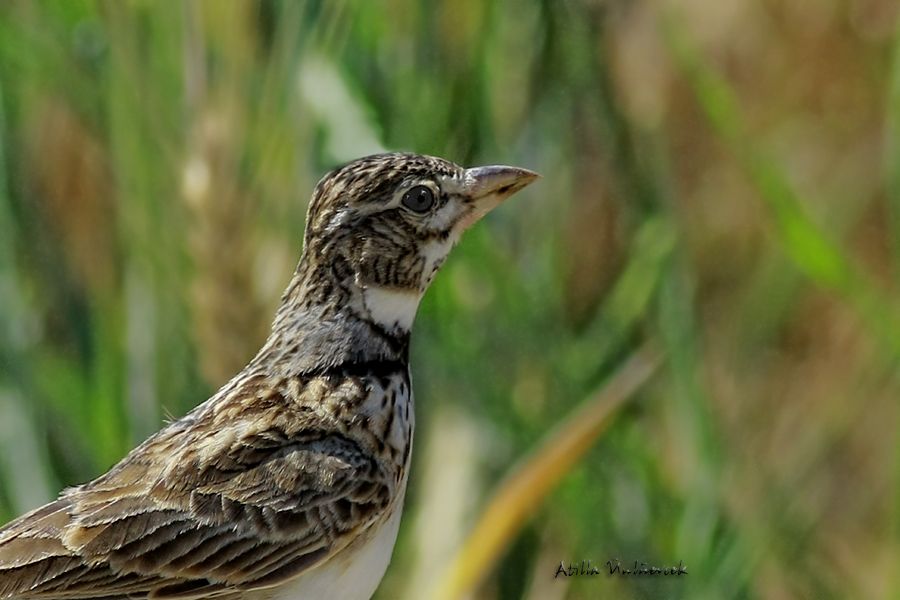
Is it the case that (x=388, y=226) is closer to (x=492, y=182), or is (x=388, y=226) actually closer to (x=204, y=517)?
(x=492, y=182)

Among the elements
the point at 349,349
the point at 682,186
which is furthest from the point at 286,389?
the point at 682,186

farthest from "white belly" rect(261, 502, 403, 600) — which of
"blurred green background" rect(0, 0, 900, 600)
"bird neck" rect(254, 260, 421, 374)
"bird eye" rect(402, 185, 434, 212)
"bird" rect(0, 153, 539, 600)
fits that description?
"bird eye" rect(402, 185, 434, 212)

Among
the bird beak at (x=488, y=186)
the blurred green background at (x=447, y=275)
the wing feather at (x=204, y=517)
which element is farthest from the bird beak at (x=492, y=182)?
the wing feather at (x=204, y=517)

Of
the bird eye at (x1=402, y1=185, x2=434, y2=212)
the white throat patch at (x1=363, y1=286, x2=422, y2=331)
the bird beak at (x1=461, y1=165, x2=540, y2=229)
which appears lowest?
the white throat patch at (x1=363, y1=286, x2=422, y2=331)

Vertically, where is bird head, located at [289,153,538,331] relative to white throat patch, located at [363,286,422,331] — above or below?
above

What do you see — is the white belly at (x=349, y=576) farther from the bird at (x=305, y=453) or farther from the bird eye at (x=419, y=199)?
the bird eye at (x=419, y=199)

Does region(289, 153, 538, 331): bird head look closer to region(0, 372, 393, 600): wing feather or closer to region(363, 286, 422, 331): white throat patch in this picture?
region(363, 286, 422, 331): white throat patch

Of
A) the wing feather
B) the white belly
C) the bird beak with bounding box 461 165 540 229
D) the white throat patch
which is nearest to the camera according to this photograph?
the wing feather
